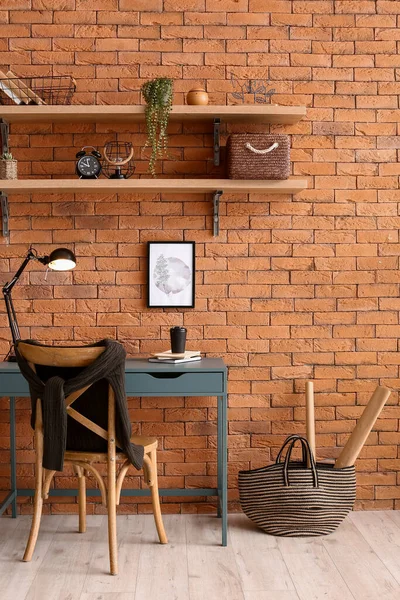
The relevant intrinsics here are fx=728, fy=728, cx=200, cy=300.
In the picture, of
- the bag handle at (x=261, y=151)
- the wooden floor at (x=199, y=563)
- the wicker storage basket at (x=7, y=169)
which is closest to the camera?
the wooden floor at (x=199, y=563)

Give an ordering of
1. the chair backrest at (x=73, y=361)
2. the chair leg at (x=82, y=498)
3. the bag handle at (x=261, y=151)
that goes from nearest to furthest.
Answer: the chair backrest at (x=73, y=361), the chair leg at (x=82, y=498), the bag handle at (x=261, y=151)

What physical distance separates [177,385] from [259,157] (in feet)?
3.90

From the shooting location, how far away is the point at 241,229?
153 inches

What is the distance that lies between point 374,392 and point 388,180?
3.72ft

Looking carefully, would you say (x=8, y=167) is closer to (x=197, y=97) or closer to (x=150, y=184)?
(x=150, y=184)

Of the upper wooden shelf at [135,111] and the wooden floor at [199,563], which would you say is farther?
the upper wooden shelf at [135,111]

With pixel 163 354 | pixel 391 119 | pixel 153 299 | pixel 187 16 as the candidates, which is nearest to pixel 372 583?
pixel 163 354

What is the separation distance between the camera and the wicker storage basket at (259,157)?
141 inches

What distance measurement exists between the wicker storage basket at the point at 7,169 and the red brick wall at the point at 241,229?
20 cm

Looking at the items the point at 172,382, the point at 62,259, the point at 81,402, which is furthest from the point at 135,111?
the point at 81,402

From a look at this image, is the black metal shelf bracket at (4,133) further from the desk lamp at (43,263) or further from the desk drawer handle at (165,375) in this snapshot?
the desk drawer handle at (165,375)

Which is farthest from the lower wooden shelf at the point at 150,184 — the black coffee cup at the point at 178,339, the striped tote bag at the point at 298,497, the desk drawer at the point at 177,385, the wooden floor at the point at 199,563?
the wooden floor at the point at 199,563

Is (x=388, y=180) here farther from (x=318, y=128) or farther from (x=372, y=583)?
(x=372, y=583)

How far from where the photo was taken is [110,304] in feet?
12.7
